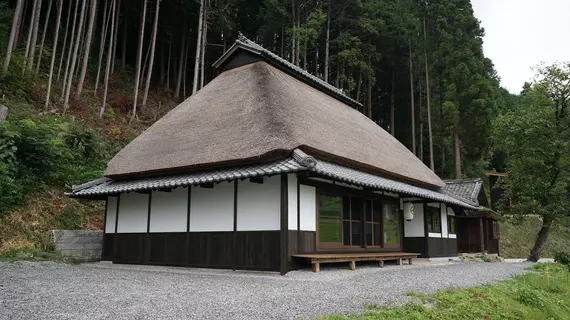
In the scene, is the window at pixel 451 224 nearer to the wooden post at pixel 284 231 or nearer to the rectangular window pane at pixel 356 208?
the rectangular window pane at pixel 356 208

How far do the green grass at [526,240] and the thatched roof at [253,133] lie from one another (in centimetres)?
1268

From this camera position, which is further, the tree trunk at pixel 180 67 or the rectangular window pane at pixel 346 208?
the tree trunk at pixel 180 67

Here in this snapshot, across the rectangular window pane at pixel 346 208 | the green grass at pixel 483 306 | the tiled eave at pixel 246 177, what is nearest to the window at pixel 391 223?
the tiled eave at pixel 246 177

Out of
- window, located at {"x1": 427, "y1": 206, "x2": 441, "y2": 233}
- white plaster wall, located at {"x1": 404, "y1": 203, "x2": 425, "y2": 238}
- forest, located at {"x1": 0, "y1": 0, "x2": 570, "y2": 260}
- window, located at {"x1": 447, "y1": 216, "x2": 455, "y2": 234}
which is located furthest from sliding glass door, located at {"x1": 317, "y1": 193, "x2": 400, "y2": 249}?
forest, located at {"x1": 0, "y1": 0, "x2": 570, "y2": 260}

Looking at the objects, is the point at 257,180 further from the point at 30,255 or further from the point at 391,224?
the point at 30,255

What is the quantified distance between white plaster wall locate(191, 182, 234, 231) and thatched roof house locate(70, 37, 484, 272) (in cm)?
2

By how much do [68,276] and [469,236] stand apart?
16.8 metres

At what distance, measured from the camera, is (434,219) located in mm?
14102

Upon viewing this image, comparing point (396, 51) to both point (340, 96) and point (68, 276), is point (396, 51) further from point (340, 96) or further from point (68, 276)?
point (68, 276)

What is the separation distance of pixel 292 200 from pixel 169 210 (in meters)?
3.30

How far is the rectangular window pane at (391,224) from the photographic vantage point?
1166 cm

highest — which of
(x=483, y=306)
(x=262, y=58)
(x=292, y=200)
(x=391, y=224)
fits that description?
(x=262, y=58)

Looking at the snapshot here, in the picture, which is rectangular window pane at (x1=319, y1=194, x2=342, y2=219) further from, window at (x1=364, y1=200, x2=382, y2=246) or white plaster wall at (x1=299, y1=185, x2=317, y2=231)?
window at (x1=364, y1=200, x2=382, y2=246)

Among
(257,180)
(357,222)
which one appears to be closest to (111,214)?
(257,180)
